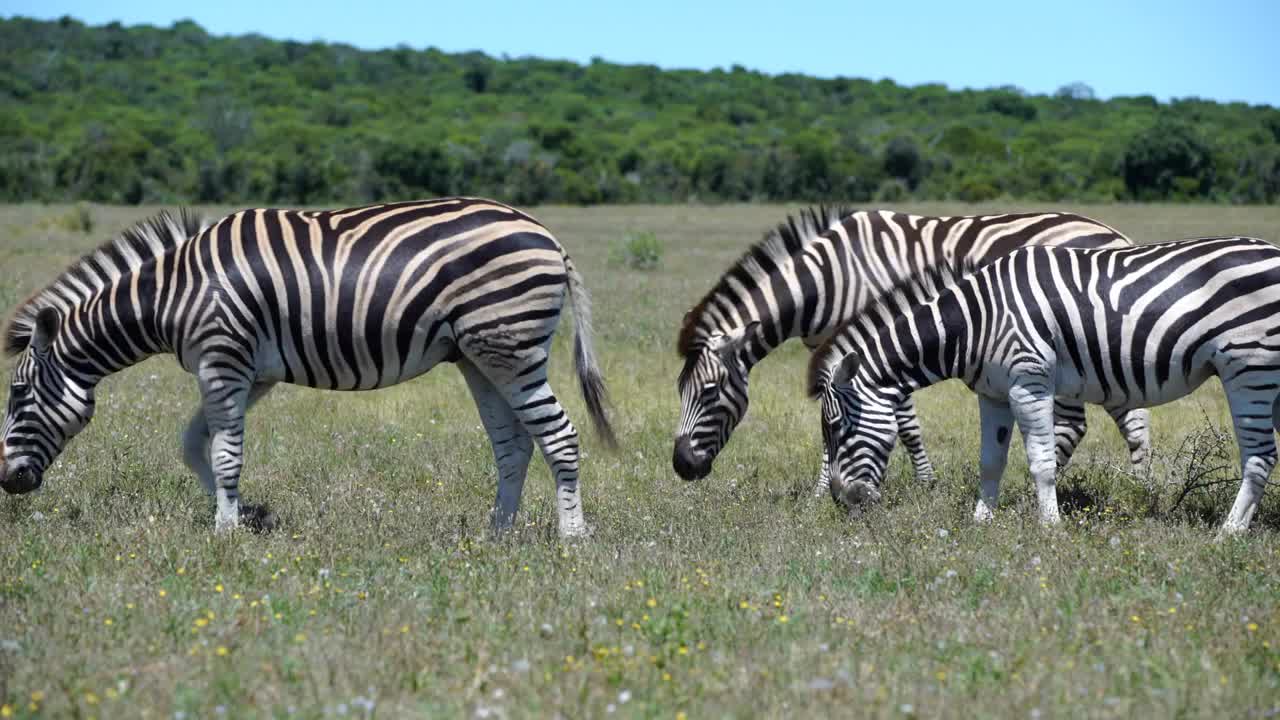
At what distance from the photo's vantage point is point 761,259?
8.80 m

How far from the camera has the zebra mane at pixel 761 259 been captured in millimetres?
8688

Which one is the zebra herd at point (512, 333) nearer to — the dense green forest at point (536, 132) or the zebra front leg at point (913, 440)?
the zebra front leg at point (913, 440)

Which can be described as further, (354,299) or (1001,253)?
(1001,253)

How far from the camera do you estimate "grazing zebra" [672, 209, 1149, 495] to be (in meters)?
8.56

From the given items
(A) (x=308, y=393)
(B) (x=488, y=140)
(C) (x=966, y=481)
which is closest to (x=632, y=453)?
(C) (x=966, y=481)

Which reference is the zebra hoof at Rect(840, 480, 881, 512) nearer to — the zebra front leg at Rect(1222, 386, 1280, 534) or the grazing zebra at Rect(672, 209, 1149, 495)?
the grazing zebra at Rect(672, 209, 1149, 495)

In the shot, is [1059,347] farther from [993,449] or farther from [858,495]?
[858,495]

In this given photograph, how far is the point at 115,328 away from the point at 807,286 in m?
4.51

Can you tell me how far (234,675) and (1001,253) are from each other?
243 inches

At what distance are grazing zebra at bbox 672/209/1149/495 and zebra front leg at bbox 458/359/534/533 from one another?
1271 mm

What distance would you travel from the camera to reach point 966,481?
9.22 meters

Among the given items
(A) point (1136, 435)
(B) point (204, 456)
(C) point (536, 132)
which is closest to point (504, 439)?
(B) point (204, 456)

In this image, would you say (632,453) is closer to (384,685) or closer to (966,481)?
(966,481)

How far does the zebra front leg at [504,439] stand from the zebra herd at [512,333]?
0.01 m
